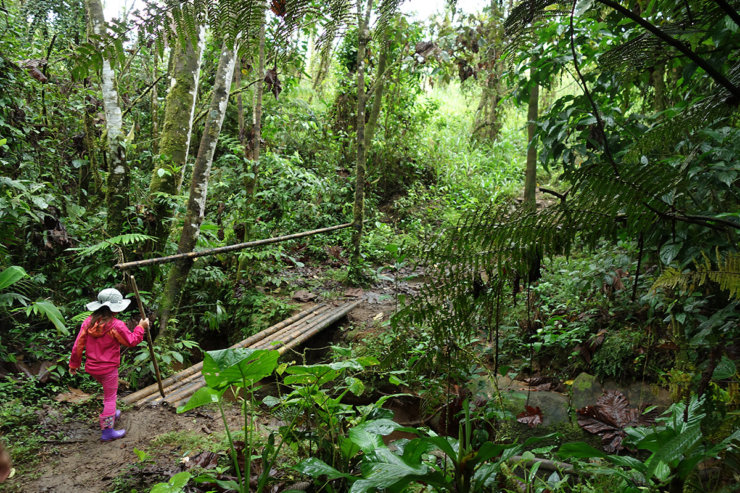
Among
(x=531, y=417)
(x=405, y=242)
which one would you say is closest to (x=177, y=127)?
(x=405, y=242)

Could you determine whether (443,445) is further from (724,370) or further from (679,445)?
(724,370)

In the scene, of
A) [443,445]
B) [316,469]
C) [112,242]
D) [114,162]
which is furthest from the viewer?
[114,162]

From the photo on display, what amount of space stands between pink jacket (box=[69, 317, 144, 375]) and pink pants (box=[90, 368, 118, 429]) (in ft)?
0.13

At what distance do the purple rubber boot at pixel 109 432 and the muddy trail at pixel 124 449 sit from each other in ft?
0.13

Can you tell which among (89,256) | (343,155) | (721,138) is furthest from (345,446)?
(343,155)

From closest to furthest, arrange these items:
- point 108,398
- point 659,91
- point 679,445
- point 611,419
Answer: point 679,445
point 611,419
point 108,398
point 659,91

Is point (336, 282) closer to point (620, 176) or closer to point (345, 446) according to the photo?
point (345, 446)

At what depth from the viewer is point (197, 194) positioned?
377cm

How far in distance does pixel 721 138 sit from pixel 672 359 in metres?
1.30

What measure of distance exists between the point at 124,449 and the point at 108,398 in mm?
428

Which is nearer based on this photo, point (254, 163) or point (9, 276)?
point (9, 276)

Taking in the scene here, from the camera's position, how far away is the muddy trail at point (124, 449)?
2.08 meters

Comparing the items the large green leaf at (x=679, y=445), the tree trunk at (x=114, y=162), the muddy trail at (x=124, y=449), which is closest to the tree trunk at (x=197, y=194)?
the tree trunk at (x=114, y=162)

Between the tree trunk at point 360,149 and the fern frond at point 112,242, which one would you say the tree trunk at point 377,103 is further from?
the fern frond at point 112,242
